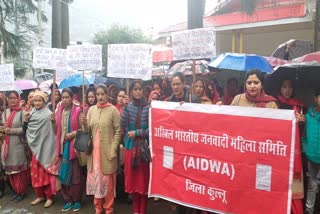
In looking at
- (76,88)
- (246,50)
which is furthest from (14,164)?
(246,50)

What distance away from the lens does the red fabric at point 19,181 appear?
18.7 feet

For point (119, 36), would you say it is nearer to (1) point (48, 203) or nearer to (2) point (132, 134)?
(1) point (48, 203)

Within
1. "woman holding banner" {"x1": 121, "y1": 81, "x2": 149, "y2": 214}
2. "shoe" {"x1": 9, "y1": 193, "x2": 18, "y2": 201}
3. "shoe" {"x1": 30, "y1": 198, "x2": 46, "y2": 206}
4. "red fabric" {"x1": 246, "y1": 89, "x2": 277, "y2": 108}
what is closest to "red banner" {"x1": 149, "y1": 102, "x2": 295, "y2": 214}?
"woman holding banner" {"x1": 121, "y1": 81, "x2": 149, "y2": 214}

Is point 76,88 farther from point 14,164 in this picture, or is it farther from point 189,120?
point 189,120

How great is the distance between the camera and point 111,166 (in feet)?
15.0

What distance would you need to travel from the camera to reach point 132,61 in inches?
194

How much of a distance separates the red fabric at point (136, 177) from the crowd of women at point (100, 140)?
0.01m

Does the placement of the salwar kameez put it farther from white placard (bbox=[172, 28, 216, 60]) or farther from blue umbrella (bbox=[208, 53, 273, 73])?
blue umbrella (bbox=[208, 53, 273, 73])

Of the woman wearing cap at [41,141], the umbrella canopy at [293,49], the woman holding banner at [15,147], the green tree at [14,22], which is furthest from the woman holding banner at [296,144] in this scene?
the green tree at [14,22]

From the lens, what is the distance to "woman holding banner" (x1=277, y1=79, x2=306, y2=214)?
3567 mm

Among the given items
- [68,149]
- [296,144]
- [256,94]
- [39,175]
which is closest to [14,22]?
[39,175]

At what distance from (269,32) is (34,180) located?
10176 mm

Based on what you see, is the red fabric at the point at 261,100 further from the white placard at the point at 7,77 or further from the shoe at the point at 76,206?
the white placard at the point at 7,77

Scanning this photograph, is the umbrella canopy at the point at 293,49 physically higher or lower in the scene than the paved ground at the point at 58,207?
higher
